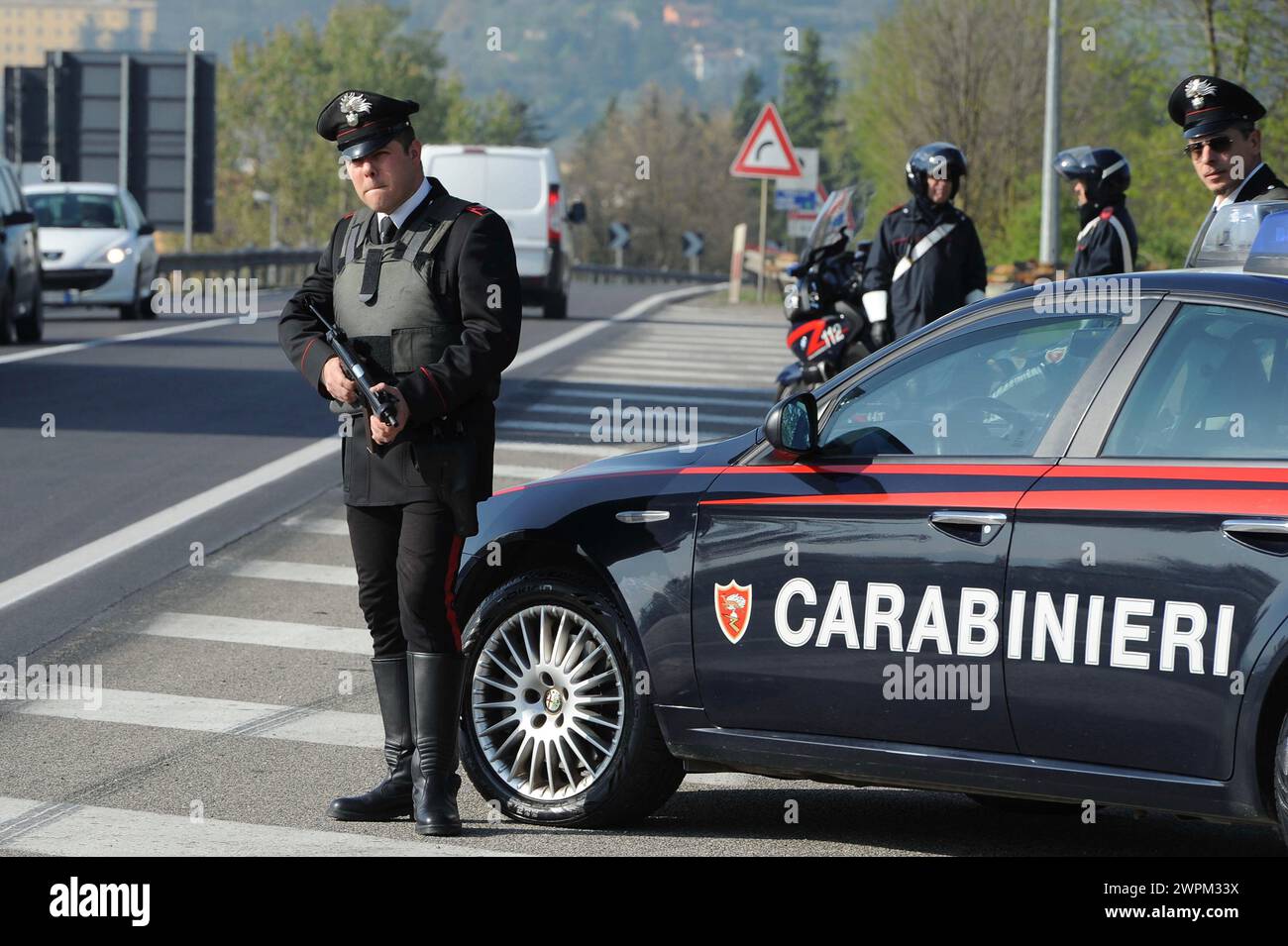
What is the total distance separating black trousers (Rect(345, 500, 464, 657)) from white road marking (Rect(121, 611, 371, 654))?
2.48 meters

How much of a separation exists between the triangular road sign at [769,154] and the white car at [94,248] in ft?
27.4

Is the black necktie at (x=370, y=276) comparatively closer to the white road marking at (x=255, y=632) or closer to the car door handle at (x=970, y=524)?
the car door handle at (x=970, y=524)

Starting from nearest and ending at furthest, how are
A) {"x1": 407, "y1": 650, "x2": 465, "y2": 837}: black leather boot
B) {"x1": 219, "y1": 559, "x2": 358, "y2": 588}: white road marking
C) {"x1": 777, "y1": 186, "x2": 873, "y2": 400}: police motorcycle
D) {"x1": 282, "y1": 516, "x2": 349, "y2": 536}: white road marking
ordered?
{"x1": 407, "y1": 650, "x2": 465, "y2": 837}: black leather boot
{"x1": 219, "y1": 559, "x2": 358, "y2": 588}: white road marking
{"x1": 282, "y1": 516, "x2": 349, "y2": 536}: white road marking
{"x1": 777, "y1": 186, "x2": 873, "y2": 400}: police motorcycle

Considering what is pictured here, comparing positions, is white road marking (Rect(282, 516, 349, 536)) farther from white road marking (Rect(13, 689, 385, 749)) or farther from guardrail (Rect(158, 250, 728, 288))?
guardrail (Rect(158, 250, 728, 288))

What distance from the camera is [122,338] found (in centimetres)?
2408

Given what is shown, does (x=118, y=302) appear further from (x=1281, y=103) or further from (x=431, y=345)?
(x=431, y=345)

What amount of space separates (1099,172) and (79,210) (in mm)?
19951

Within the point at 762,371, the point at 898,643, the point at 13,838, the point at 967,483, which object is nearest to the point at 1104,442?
the point at 967,483

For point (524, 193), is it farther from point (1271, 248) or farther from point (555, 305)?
point (1271, 248)

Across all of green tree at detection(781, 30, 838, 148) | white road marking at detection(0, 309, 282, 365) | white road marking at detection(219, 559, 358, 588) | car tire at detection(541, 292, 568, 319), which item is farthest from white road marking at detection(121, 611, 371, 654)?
green tree at detection(781, 30, 838, 148)

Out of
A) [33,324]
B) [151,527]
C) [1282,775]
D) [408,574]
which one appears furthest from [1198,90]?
[33,324]

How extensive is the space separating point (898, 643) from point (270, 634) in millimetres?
4087

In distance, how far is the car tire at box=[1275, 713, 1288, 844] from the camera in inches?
185

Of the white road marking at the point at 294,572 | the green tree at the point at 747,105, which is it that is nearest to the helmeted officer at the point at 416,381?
the white road marking at the point at 294,572
